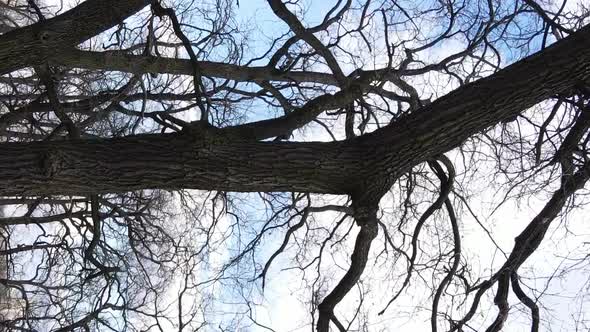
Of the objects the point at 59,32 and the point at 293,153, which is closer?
the point at 293,153

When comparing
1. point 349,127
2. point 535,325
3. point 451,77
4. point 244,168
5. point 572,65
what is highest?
point 451,77

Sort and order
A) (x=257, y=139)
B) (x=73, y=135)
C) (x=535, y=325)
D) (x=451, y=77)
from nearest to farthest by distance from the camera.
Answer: (x=257, y=139)
(x=535, y=325)
(x=73, y=135)
(x=451, y=77)

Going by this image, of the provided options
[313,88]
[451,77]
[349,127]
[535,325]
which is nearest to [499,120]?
[349,127]

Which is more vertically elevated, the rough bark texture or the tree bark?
the tree bark

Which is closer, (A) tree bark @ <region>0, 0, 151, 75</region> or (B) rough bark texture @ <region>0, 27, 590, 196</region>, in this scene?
(B) rough bark texture @ <region>0, 27, 590, 196</region>

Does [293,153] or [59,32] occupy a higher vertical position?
[59,32]

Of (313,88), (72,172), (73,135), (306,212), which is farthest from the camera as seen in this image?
(313,88)

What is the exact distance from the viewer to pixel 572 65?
3227 mm

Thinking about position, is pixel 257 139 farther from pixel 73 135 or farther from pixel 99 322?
pixel 99 322

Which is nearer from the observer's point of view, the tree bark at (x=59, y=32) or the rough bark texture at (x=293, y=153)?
the rough bark texture at (x=293, y=153)

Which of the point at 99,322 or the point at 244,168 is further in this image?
the point at 99,322

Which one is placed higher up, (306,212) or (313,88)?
(313,88)

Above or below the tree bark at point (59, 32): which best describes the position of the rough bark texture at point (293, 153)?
below

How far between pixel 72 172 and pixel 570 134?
315 centimetres
